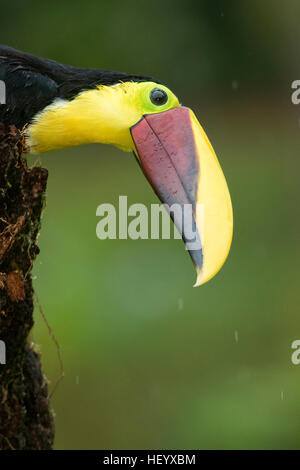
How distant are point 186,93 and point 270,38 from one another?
1079 millimetres

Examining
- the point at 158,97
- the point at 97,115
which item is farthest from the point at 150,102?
the point at 97,115

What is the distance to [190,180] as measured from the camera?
7.25ft

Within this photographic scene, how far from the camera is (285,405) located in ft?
18.4

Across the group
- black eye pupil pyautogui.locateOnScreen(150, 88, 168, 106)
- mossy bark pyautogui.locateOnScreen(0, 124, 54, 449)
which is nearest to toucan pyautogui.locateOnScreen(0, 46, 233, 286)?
black eye pupil pyautogui.locateOnScreen(150, 88, 168, 106)

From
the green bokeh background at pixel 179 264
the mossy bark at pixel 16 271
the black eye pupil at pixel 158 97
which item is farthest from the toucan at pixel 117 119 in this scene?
the green bokeh background at pixel 179 264

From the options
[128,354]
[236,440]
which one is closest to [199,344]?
[128,354]

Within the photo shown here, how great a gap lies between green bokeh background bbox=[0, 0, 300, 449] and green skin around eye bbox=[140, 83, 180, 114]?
2.95m

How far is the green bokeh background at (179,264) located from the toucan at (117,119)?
9.54 ft

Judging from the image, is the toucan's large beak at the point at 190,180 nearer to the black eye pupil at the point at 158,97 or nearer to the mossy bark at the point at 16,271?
the black eye pupil at the point at 158,97

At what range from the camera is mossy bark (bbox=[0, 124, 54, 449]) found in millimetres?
1825

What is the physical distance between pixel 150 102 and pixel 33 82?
34 cm

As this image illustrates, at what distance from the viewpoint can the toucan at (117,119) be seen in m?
2.23

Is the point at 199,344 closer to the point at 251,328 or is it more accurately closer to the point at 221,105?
the point at 251,328

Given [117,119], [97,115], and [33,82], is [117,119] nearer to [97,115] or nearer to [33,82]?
[97,115]
